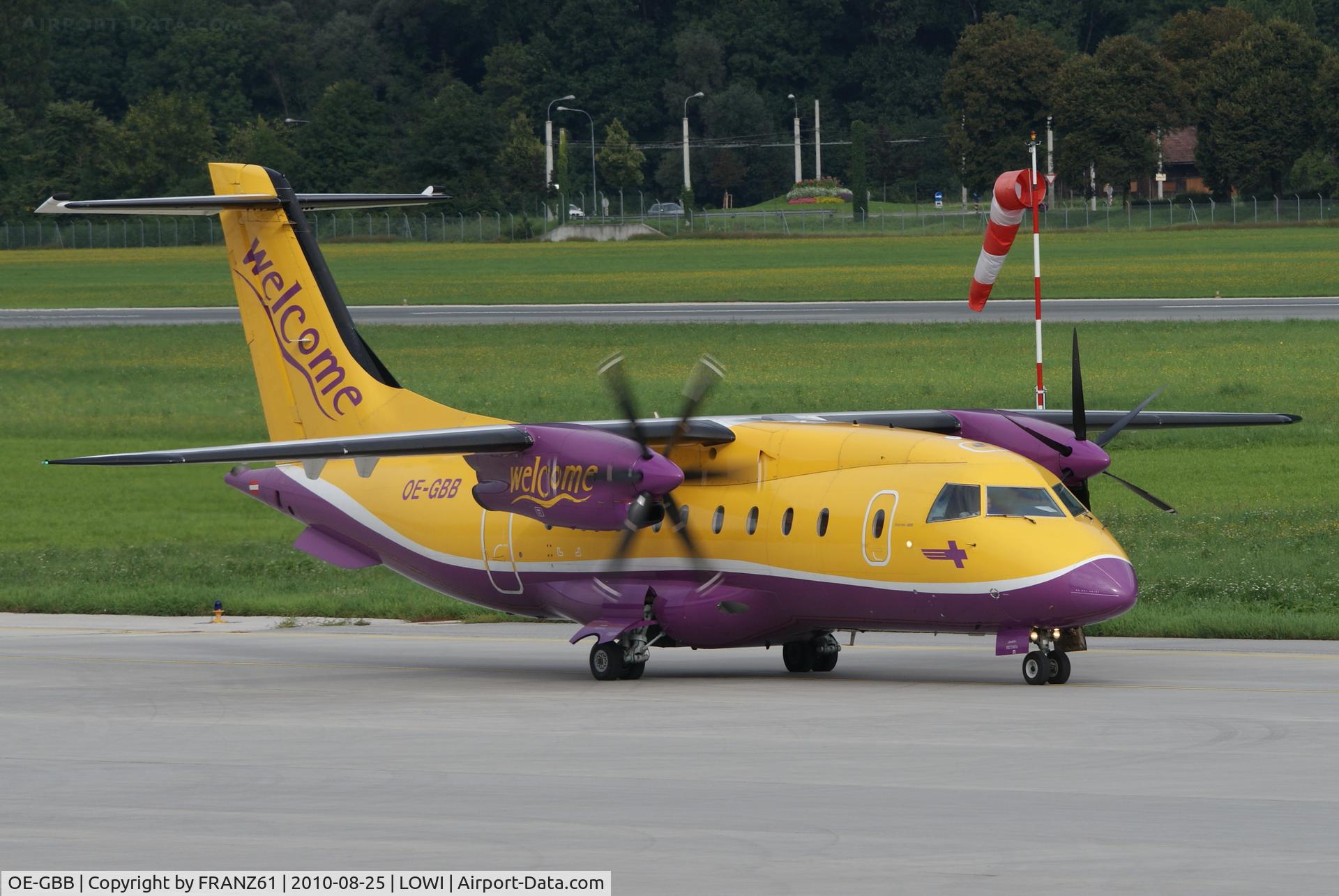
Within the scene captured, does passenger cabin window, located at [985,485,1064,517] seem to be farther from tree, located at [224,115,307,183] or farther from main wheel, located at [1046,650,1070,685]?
tree, located at [224,115,307,183]

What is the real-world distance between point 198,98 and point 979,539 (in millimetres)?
155210

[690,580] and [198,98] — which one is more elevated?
[198,98]

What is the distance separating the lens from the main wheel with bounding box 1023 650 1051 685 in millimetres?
20094

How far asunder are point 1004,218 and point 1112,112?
101226 mm

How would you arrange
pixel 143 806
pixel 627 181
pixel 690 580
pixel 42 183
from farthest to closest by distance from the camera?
pixel 627 181 < pixel 42 183 < pixel 690 580 < pixel 143 806

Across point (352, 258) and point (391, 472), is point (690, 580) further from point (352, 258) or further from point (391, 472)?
point (352, 258)

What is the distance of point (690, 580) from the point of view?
22.1 m

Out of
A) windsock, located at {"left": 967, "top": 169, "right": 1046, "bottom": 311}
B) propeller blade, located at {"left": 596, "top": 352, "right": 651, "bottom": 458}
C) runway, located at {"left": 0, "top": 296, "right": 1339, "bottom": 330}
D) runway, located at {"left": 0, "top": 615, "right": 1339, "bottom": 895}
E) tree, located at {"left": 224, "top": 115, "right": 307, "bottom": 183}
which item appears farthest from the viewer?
tree, located at {"left": 224, "top": 115, "right": 307, "bottom": 183}

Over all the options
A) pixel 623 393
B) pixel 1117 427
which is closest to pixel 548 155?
pixel 1117 427

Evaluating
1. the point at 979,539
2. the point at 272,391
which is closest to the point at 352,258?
the point at 272,391

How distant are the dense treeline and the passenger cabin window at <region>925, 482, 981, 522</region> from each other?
107740mm

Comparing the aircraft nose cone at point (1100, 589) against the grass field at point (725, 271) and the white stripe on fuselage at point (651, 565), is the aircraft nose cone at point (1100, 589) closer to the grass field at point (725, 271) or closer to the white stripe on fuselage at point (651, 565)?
the white stripe on fuselage at point (651, 565)

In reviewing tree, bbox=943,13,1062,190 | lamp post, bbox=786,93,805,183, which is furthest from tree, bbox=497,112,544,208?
tree, bbox=943,13,1062,190

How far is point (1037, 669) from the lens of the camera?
20172 millimetres
